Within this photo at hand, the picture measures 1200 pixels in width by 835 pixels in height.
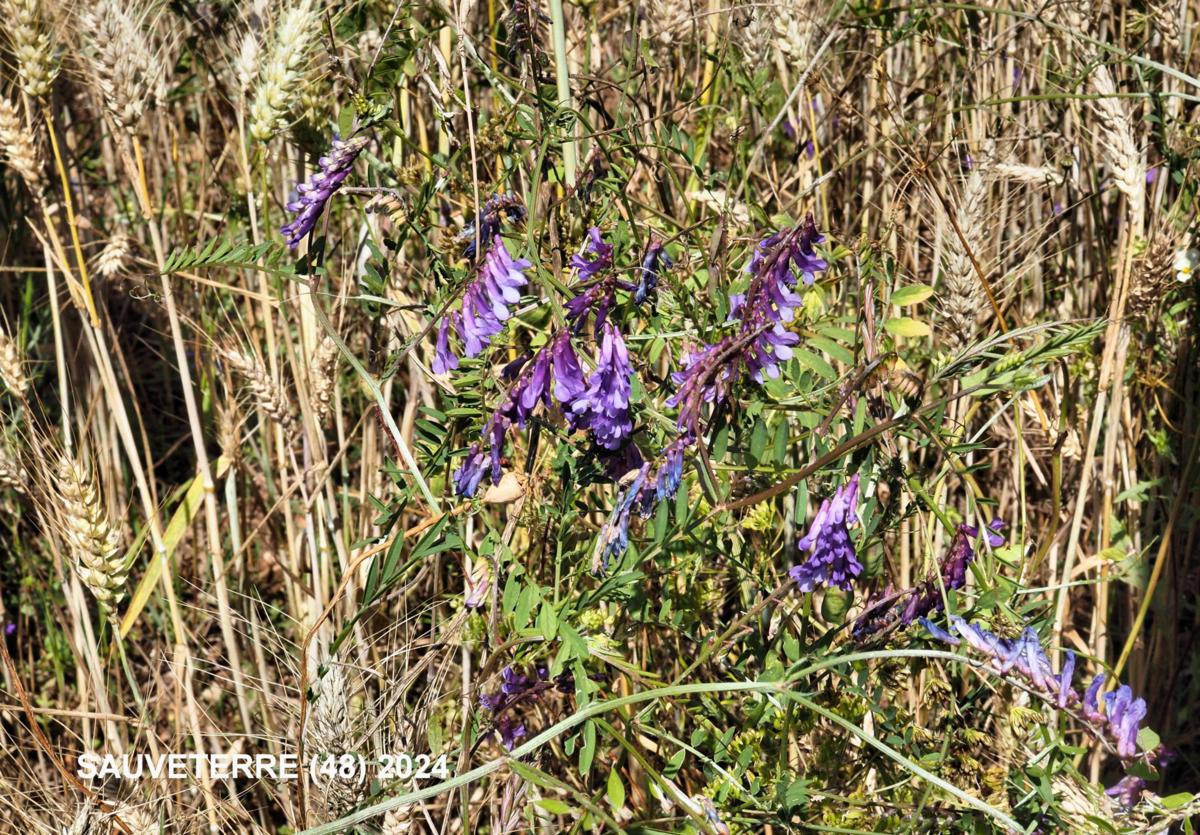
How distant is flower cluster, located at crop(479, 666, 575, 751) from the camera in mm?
1294

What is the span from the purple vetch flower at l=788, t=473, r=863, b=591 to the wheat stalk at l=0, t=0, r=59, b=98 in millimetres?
1192

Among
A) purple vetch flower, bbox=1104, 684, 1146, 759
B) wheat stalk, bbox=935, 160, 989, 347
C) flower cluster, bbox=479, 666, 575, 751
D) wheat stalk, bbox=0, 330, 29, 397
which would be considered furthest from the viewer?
wheat stalk, bbox=0, 330, 29, 397

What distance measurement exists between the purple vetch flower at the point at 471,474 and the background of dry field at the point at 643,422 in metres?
0.05

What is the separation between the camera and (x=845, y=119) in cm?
180

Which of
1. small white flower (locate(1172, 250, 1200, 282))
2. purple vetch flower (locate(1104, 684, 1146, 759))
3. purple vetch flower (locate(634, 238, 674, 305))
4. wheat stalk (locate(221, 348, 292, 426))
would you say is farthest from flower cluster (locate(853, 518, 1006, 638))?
wheat stalk (locate(221, 348, 292, 426))

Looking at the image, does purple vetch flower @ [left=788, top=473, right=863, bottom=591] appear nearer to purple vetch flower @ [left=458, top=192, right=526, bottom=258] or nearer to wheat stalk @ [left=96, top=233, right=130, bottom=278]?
purple vetch flower @ [left=458, top=192, right=526, bottom=258]

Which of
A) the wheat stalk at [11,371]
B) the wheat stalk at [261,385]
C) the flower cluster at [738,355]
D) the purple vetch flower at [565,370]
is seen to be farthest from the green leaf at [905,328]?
the wheat stalk at [11,371]

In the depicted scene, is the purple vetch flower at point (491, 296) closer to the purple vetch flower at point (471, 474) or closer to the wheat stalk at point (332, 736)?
the purple vetch flower at point (471, 474)

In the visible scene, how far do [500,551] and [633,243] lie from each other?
0.39m

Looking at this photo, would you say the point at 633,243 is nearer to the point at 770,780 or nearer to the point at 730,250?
the point at 730,250

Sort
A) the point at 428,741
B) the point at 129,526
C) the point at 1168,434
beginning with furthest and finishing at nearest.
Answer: the point at 129,526 < the point at 1168,434 < the point at 428,741

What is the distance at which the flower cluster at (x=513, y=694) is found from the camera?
1.29 m

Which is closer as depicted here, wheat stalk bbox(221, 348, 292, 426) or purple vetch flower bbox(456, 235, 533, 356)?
purple vetch flower bbox(456, 235, 533, 356)

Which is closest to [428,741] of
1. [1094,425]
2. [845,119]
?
[1094,425]
